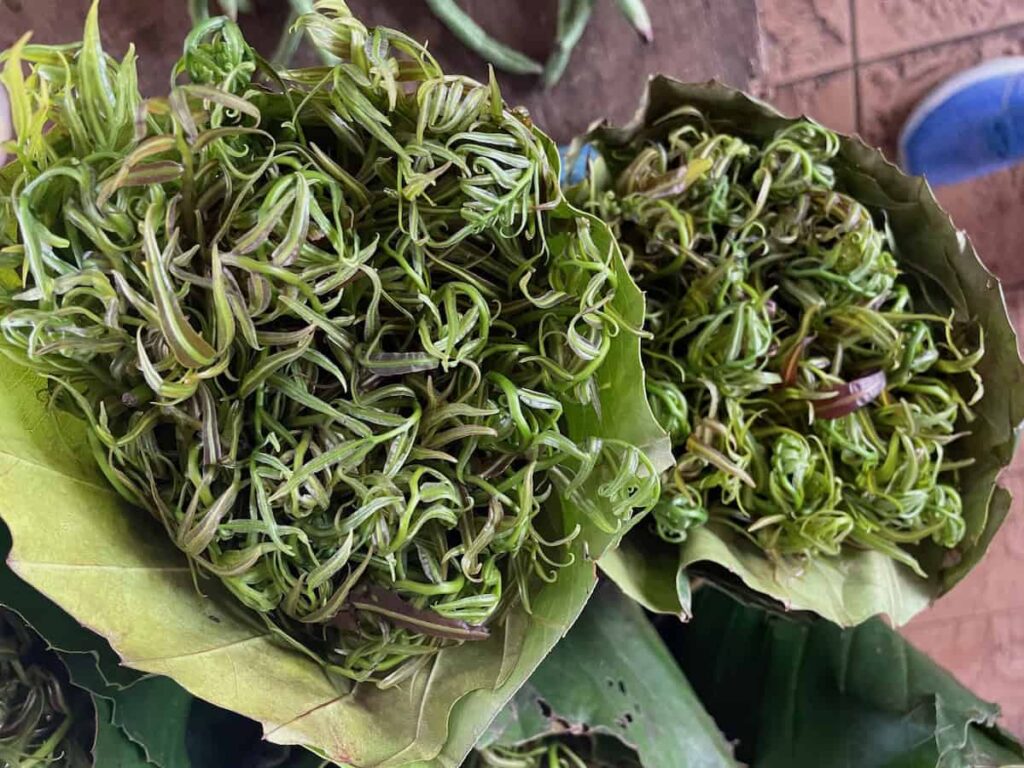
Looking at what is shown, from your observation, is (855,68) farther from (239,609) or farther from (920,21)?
(239,609)

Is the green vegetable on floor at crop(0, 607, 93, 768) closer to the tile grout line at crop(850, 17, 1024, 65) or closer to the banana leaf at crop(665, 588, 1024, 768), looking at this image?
the banana leaf at crop(665, 588, 1024, 768)

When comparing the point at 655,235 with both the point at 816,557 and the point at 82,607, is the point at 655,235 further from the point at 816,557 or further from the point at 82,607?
the point at 82,607

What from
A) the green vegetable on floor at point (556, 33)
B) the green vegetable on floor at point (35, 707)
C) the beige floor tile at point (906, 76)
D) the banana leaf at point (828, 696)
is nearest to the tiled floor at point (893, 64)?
the beige floor tile at point (906, 76)

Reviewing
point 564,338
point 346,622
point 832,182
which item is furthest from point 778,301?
point 346,622

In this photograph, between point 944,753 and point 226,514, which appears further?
point 944,753

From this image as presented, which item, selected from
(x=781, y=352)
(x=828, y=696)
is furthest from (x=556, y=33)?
(x=828, y=696)

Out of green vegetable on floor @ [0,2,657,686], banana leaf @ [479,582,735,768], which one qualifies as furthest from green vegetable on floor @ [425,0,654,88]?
banana leaf @ [479,582,735,768]

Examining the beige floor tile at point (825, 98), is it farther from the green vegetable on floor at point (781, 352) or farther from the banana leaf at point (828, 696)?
the banana leaf at point (828, 696)
